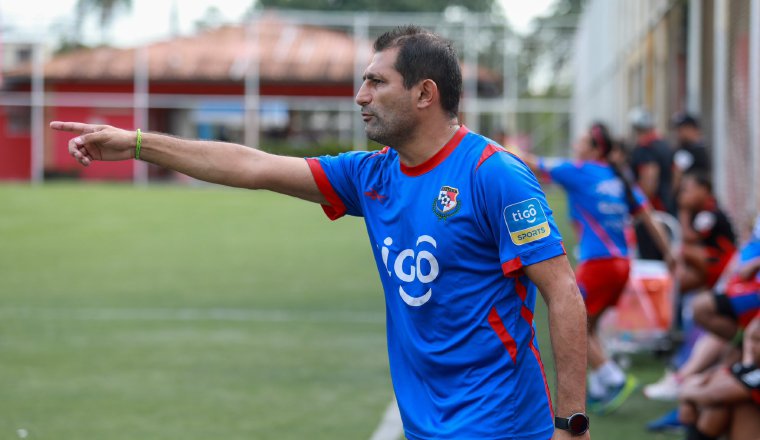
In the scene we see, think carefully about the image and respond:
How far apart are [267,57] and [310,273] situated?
111 feet

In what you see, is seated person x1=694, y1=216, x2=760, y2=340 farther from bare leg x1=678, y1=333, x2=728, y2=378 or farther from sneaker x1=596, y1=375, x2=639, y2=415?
sneaker x1=596, y1=375, x2=639, y2=415

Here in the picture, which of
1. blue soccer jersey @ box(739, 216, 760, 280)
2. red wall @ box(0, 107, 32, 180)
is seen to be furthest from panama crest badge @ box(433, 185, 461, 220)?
red wall @ box(0, 107, 32, 180)

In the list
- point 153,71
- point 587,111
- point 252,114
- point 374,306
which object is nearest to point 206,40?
point 153,71

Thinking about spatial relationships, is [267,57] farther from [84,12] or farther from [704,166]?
[704,166]

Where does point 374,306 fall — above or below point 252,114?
below

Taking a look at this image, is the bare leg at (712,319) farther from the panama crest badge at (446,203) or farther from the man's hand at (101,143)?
the man's hand at (101,143)

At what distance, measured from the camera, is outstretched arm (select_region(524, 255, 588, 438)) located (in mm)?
3707

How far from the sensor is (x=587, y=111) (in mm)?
41250

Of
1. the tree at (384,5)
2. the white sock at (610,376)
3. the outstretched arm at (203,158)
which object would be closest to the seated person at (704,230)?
the white sock at (610,376)

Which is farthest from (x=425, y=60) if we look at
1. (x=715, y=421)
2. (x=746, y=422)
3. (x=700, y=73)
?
(x=700, y=73)

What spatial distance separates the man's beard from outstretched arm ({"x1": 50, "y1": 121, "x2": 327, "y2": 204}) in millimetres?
461

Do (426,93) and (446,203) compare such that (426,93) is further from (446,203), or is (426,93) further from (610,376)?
(610,376)

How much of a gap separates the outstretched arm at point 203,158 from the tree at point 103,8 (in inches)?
2973

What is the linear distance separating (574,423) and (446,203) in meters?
0.84
